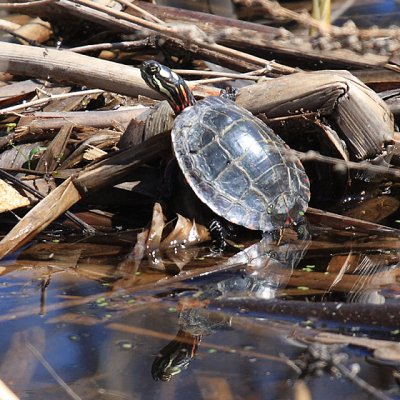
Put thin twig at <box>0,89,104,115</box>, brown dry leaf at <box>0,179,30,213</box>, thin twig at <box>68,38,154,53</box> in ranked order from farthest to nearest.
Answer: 1. thin twig at <box>68,38,154,53</box>
2. thin twig at <box>0,89,104,115</box>
3. brown dry leaf at <box>0,179,30,213</box>

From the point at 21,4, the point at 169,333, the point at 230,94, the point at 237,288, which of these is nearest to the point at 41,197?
the point at 230,94

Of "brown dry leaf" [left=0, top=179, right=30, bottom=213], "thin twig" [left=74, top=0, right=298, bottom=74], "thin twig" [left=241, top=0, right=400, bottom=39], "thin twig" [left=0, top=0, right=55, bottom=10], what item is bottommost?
"brown dry leaf" [left=0, top=179, right=30, bottom=213]

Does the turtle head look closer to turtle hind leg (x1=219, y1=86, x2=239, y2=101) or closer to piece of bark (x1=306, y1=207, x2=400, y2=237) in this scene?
turtle hind leg (x1=219, y1=86, x2=239, y2=101)

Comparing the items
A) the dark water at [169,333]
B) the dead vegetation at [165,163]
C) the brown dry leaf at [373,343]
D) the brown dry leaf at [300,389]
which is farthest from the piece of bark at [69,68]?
the brown dry leaf at [300,389]

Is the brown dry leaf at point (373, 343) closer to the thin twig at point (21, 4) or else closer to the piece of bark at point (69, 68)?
the piece of bark at point (69, 68)

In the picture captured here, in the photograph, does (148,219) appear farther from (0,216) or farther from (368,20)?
(368,20)

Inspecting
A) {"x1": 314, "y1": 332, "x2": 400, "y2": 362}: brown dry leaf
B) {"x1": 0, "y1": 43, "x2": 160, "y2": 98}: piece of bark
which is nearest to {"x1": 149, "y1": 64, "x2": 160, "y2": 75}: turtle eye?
{"x1": 0, "y1": 43, "x2": 160, "y2": 98}: piece of bark

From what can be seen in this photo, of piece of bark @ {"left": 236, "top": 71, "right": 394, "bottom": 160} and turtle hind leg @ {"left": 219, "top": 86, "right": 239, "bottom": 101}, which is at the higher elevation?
piece of bark @ {"left": 236, "top": 71, "right": 394, "bottom": 160}
